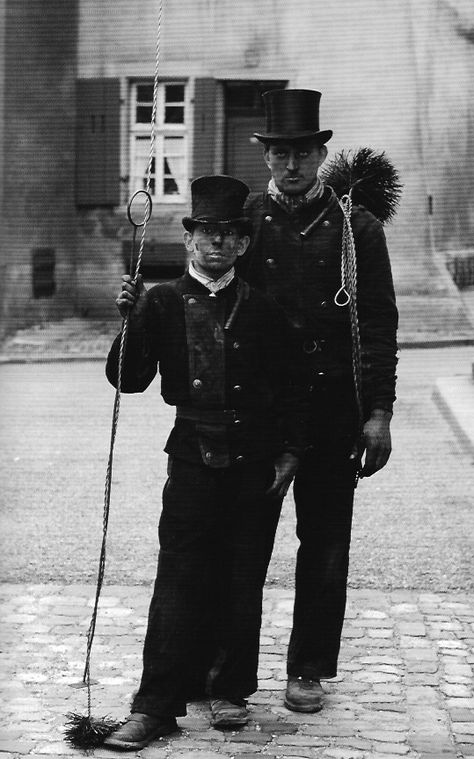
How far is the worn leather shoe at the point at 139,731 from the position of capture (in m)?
4.11

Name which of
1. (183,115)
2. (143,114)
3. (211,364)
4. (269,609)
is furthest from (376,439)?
(143,114)

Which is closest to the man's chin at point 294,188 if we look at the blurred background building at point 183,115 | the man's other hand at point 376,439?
the man's other hand at point 376,439

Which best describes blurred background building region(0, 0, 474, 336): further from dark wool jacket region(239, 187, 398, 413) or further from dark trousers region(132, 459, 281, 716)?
dark trousers region(132, 459, 281, 716)

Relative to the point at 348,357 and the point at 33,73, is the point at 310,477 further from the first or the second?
the point at 33,73

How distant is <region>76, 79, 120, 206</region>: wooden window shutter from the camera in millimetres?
17906

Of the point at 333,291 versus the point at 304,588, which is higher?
the point at 333,291

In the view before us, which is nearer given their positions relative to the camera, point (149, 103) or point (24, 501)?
point (24, 501)

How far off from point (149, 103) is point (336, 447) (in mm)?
14149

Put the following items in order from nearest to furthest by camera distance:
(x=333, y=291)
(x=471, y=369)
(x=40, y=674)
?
(x=333, y=291)
(x=40, y=674)
(x=471, y=369)

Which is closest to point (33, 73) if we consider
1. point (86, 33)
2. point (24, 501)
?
point (86, 33)

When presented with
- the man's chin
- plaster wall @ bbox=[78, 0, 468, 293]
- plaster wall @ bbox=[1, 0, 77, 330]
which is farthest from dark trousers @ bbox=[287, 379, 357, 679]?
plaster wall @ bbox=[1, 0, 77, 330]

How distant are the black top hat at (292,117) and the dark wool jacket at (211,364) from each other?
52 centimetres

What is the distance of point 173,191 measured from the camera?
18000mm

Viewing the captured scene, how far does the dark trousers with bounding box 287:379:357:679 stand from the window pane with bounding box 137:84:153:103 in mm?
14206
